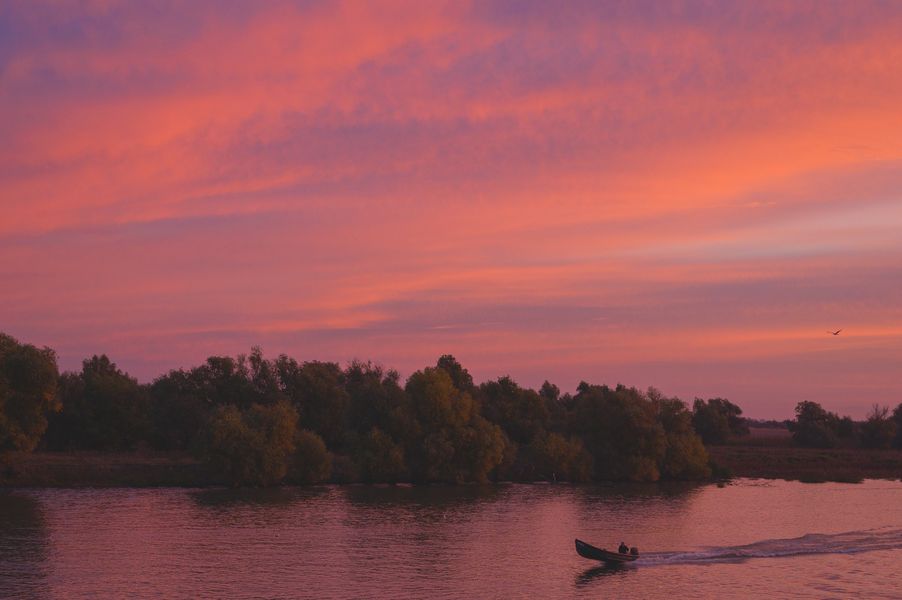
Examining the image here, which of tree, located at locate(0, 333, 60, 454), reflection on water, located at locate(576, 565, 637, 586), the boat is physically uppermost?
tree, located at locate(0, 333, 60, 454)

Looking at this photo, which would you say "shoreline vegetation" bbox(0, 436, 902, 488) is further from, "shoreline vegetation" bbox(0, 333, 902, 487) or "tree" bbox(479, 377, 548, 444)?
"tree" bbox(479, 377, 548, 444)

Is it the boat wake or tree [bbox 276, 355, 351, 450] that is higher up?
tree [bbox 276, 355, 351, 450]

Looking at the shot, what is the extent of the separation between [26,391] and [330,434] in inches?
1984

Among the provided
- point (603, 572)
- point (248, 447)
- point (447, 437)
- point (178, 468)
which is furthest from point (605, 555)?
point (178, 468)

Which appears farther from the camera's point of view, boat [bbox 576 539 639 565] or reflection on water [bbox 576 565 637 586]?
boat [bbox 576 539 639 565]

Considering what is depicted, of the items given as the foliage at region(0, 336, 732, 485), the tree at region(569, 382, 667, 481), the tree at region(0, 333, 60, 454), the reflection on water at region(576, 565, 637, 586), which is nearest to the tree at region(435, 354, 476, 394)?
the foliage at region(0, 336, 732, 485)

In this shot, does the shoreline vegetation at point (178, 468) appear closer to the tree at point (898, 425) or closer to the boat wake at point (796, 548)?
the tree at point (898, 425)

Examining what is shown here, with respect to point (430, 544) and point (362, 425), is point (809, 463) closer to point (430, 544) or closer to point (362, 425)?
point (362, 425)

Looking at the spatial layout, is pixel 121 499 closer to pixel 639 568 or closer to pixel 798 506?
pixel 639 568

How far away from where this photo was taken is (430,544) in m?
68.1

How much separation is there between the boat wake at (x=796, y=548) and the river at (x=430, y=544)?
0.61ft

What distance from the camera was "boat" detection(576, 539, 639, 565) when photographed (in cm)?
6038

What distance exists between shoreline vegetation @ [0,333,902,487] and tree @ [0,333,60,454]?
14 centimetres

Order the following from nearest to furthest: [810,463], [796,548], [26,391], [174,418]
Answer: [796,548] < [26,391] < [174,418] < [810,463]
